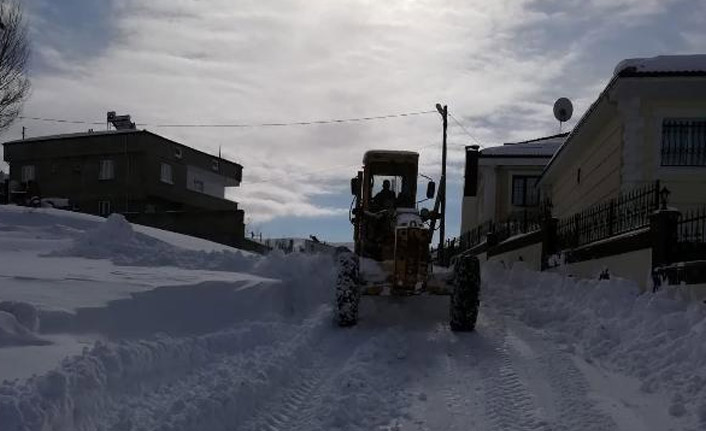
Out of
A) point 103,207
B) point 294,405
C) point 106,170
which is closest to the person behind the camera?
point 294,405

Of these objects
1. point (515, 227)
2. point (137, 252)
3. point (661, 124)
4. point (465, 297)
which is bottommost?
point (465, 297)

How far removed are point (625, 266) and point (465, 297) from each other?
2811mm

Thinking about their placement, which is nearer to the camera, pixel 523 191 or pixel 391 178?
pixel 391 178

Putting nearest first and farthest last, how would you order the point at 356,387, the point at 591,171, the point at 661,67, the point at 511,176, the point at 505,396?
the point at 505,396 < the point at 356,387 < the point at 661,67 < the point at 591,171 < the point at 511,176

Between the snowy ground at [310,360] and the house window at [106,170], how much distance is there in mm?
33951

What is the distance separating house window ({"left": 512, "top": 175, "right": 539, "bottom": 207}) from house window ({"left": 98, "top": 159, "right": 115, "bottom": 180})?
2504 centimetres

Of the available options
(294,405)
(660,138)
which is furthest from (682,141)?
(294,405)

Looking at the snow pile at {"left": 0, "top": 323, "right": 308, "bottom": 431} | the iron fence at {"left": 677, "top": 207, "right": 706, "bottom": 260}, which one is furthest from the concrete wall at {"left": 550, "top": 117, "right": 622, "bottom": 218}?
the snow pile at {"left": 0, "top": 323, "right": 308, "bottom": 431}

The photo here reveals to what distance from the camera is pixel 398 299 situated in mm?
13828

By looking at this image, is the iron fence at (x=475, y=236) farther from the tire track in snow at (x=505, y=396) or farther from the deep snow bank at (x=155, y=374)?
the tire track in snow at (x=505, y=396)

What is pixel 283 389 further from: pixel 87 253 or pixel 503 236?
pixel 503 236

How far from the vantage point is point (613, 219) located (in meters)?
13.2

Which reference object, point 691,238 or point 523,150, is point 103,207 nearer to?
point 523,150

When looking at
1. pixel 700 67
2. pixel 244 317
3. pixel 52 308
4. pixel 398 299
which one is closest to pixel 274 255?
pixel 398 299
